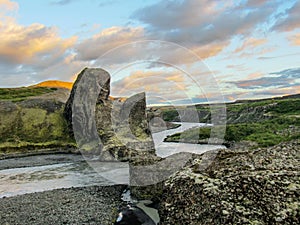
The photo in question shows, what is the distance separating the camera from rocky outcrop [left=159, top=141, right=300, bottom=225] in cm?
1222

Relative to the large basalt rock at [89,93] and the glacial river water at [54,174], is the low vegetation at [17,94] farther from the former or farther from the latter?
the glacial river water at [54,174]

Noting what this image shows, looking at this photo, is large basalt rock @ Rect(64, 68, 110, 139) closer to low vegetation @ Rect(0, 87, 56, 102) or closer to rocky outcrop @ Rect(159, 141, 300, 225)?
low vegetation @ Rect(0, 87, 56, 102)

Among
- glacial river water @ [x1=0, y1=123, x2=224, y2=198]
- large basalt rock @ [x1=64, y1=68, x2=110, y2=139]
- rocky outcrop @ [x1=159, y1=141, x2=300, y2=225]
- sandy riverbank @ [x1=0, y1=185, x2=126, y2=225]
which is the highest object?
large basalt rock @ [x1=64, y1=68, x2=110, y2=139]

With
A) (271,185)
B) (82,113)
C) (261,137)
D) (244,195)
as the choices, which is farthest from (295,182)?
(82,113)

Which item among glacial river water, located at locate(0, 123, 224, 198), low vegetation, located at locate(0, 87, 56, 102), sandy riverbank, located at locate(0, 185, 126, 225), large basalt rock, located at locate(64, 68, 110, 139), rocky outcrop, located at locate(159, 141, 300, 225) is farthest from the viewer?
low vegetation, located at locate(0, 87, 56, 102)

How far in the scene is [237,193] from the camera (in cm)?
1323

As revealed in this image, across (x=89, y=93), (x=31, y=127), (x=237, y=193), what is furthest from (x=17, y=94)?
(x=237, y=193)

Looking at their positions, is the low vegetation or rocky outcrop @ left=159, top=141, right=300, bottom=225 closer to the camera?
rocky outcrop @ left=159, top=141, right=300, bottom=225

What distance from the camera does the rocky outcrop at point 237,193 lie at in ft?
40.1

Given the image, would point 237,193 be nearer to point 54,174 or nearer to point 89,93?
point 54,174

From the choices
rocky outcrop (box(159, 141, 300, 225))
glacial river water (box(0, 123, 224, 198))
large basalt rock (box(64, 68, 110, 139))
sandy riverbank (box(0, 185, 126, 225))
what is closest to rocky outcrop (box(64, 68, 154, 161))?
large basalt rock (box(64, 68, 110, 139))

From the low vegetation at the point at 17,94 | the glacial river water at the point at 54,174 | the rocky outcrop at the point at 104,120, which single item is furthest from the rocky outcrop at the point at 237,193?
the low vegetation at the point at 17,94

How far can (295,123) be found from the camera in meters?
79.9

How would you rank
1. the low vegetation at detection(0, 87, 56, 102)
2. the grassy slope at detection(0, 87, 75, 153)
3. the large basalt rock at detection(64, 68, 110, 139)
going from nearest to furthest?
the grassy slope at detection(0, 87, 75, 153) < the large basalt rock at detection(64, 68, 110, 139) < the low vegetation at detection(0, 87, 56, 102)
